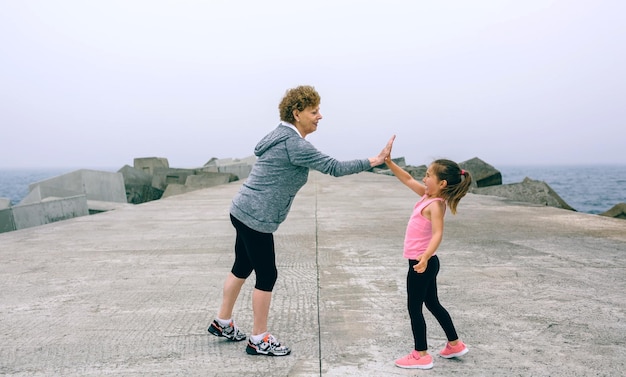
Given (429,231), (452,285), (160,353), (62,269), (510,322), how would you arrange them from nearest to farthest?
(429,231) → (160,353) → (510,322) → (452,285) → (62,269)

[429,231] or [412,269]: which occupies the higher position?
[429,231]

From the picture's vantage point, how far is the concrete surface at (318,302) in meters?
2.89

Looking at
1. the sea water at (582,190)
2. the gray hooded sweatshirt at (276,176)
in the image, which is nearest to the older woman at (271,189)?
the gray hooded sweatshirt at (276,176)

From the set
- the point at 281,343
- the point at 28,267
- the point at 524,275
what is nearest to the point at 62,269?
the point at 28,267

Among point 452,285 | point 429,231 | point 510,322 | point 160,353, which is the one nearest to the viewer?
point 429,231

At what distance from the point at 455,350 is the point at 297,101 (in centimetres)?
162

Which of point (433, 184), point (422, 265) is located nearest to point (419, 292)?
point (422, 265)

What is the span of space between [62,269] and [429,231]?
3922 millimetres

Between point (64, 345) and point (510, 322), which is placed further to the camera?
point (510, 322)

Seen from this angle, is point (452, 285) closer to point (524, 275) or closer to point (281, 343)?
point (524, 275)

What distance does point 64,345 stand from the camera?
10.4 ft

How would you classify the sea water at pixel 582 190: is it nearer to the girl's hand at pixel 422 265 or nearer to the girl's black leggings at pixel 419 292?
the girl's black leggings at pixel 419 292

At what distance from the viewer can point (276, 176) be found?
2.93 m

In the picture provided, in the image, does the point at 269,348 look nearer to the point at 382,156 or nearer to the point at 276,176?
the point at 276,176
